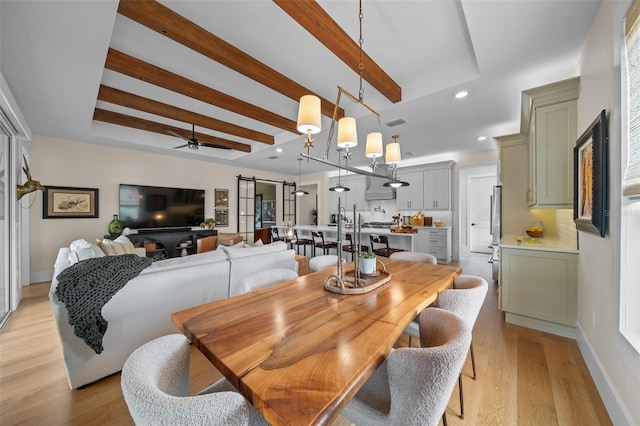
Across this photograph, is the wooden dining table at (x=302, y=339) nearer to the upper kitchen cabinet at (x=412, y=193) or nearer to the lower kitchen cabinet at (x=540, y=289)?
the lower kitchen cabinet at (x=540, y=289)

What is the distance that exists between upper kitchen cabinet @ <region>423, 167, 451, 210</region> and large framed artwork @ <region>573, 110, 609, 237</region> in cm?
403

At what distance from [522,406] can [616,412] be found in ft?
1.45

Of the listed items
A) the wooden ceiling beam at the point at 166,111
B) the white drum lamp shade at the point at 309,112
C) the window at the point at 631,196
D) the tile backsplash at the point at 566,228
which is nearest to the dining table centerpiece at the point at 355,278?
the white drum lamp shade at the point at 309,112

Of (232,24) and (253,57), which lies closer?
(232,24)

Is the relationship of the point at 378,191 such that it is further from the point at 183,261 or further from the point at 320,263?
the point at 183,261

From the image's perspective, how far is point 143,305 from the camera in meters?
1.93

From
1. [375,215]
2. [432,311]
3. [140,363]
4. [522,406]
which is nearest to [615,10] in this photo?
[432,311]

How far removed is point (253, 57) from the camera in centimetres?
246

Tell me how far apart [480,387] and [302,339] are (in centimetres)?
157

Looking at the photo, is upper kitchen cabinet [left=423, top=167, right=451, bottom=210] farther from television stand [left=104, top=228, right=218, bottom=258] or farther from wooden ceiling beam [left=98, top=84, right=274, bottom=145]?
television stand [left=104, top=228, right=218, bottom=258]

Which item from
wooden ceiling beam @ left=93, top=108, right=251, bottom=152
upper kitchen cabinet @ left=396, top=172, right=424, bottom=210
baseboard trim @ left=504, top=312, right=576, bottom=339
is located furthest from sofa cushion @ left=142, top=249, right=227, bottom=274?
upper kitchen cabinet @ left=396, top=172, right=424, bottom=210

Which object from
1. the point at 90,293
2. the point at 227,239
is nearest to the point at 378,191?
the point at 227,239

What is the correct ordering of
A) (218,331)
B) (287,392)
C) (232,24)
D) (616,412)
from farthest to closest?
(232,24), (616,412), (218,331), (287,392)

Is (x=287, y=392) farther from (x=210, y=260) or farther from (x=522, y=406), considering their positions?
(x=210, y=260)
